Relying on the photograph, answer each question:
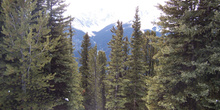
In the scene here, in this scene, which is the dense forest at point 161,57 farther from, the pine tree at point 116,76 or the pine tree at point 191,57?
the pine tree at point 116,76

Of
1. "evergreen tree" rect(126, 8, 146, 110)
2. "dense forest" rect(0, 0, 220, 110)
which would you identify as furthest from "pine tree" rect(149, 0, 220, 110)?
"evergreen tree" rect(126, 8, 146, 110)

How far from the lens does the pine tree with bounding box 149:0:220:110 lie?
659 cm

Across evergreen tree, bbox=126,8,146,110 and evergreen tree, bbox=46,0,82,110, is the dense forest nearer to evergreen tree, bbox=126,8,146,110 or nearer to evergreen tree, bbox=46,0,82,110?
evergreen tree, bbox=46,0,82,110

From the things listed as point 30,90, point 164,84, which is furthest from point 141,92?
point 30,90


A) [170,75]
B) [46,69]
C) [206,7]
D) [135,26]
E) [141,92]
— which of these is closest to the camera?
[206,7]

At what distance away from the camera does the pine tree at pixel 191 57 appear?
659 centimetres

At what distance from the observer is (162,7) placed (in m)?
9.04

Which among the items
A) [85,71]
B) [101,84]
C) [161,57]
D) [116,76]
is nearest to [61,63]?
[116,76]

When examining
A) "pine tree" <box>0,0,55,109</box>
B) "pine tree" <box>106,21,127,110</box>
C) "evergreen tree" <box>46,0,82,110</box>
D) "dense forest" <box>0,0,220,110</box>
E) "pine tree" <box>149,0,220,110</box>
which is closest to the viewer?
"pine tree" <box>149,0,220,110</box>

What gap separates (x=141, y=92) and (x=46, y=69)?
1174 cm

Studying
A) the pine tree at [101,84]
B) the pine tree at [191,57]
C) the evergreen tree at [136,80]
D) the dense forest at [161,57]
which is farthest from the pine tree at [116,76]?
the pine tree at [191,57]

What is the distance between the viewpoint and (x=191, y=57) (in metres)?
7.86

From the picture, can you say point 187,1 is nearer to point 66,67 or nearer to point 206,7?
point 206,7

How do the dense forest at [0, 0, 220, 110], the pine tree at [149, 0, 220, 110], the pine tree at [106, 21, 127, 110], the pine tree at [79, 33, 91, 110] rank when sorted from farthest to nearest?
the pine tree at [79, 33, 91, 110] < the pine tree at [106, 21, 127, 110] < the dense forest at [0, 0, 220, 110] < the pine tree at [149, 0, 220, 110]
